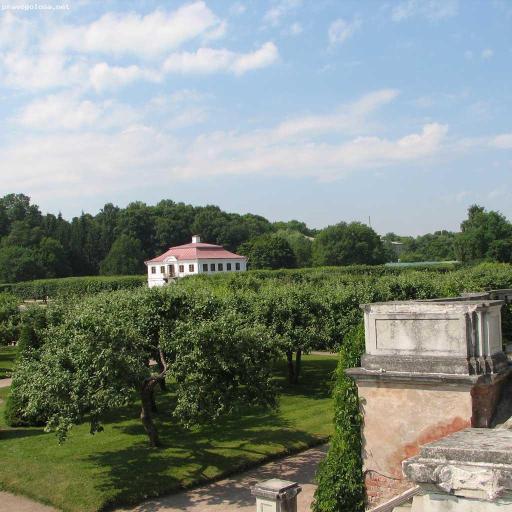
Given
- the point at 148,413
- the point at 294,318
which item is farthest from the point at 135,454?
the point at 294,318

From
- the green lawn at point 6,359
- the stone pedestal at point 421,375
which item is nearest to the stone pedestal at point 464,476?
the stone pedestal at point 421,375

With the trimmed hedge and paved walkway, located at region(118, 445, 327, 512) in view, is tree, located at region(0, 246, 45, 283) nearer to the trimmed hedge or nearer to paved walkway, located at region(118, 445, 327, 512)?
the trimmed hedge

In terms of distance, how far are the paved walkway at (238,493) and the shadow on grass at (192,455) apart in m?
0.08

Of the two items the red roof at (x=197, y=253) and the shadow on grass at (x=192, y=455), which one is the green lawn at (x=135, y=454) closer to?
the shadow on grass at (x=192, y=455)

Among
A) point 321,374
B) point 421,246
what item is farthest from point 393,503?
point 421,246

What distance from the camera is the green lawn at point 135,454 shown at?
15.9 metres

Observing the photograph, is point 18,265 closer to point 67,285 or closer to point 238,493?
point 67,285

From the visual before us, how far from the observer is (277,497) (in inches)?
408

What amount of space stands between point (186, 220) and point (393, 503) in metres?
132

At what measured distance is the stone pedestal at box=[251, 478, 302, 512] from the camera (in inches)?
409

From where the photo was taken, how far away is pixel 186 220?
457 ft

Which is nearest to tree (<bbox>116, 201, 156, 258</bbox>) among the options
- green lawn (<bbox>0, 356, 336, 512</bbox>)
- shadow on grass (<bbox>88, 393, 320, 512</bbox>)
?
green lawn (<bbox>0, 356, 336, 512</bbox>)

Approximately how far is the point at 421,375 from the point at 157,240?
127 metres

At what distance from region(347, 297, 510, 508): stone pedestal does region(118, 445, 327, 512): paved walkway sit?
5.00 metres
